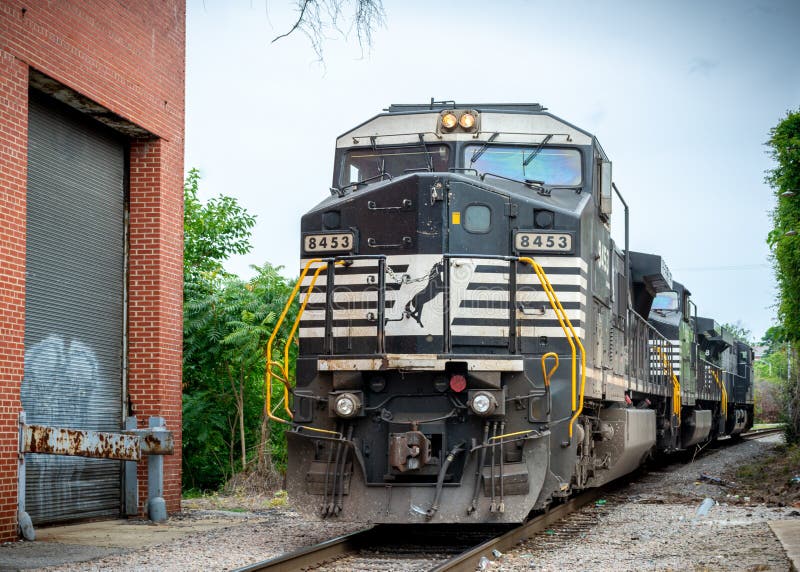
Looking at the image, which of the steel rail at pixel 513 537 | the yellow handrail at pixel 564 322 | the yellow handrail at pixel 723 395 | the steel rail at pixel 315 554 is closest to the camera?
the steel rail at pixel 315 554

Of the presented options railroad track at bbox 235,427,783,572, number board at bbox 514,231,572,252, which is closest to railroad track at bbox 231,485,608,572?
railroad track at bbox 235,427,783,572

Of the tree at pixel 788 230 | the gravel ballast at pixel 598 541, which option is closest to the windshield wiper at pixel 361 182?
the gravel ballast at pixel 598 541

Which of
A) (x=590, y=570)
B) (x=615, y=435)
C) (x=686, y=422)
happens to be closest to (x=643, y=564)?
(x=590, y=570)

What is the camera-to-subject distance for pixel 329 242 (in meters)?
9.61

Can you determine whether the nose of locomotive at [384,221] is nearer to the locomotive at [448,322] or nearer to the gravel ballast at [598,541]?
the locomotive at [448,322]

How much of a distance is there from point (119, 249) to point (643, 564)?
7.66m

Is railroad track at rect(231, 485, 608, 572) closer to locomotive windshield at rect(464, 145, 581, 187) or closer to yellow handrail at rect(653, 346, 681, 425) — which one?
locomotive windshield at rect(464, 145, 581, 187)

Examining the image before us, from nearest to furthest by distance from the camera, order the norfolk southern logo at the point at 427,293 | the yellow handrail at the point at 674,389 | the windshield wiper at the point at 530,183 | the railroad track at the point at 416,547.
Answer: the railroad track at the point at 416,547, the norfolk southern logo at the point at 427,293, the windshield wiper at the point at 530,183, the yellow handrail at the point at 674,389

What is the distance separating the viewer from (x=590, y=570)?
7.96m

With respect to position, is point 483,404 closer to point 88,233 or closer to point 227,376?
point 88,233

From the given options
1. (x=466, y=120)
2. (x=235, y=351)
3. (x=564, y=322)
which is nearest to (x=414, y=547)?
(x=564, y=322)

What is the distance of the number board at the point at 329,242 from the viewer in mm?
9516

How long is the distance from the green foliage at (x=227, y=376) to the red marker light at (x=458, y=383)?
7.25 metres

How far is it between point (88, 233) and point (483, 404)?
588 cm
